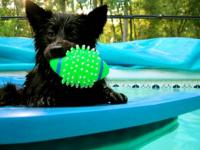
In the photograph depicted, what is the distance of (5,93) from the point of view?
273 cm

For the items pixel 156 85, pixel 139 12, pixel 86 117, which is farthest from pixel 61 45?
pixel 139 12

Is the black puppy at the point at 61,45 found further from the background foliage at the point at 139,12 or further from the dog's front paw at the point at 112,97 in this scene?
the background foliage at the point at 139,12

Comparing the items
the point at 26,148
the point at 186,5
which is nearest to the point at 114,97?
the point at 26,148

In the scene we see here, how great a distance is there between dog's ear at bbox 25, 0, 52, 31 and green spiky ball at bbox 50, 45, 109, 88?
1.06ft

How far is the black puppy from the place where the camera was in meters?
2.39

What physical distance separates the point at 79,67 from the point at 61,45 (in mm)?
173

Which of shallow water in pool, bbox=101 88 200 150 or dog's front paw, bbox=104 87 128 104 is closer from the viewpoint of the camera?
A: shallow water in pool, bbox=101 88 200 150

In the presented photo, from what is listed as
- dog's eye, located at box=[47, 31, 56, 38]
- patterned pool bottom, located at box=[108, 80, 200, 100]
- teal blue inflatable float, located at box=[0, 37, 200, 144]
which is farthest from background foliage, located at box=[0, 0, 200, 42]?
dog's eye, located at box=[47, 31, 56, 38]

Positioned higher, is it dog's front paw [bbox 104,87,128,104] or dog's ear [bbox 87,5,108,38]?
dog's ear [bbox 87,5,108,38]

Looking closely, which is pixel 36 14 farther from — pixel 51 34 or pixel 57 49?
pixel 57 49

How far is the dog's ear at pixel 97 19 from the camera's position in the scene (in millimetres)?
2445

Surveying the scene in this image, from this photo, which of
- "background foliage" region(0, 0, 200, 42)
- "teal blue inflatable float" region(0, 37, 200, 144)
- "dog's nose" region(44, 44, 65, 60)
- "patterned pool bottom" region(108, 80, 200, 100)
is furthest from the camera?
"background foliage" region(0, 0, 200, 42)

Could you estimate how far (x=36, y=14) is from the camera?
8.18 feet

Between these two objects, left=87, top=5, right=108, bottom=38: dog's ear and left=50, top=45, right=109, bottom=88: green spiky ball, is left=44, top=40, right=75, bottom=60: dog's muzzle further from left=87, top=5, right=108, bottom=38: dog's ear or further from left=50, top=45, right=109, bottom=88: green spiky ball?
left=87, top=5, right=108, bottom=38: dog's ear
